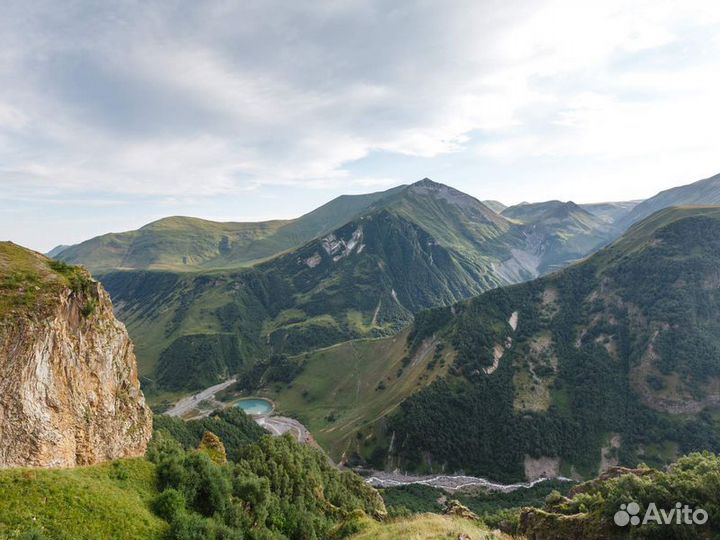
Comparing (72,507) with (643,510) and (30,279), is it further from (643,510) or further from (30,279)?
(643,510)

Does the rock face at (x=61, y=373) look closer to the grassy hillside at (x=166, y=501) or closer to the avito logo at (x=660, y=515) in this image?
the grassy hillside at (x=166, y=501)

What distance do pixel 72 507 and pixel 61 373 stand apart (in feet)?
61.4

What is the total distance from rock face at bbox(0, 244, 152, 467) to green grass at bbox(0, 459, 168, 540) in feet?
17.7

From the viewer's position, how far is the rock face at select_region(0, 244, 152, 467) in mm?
39656

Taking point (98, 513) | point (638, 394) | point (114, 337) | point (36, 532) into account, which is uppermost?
point (114, 337)

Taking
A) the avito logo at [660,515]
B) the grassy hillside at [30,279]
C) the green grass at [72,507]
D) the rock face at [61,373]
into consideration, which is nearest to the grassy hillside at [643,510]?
the avito logo at [660,515]

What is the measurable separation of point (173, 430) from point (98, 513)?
129 m

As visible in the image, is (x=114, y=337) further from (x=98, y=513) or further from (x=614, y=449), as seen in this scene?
(x=614, y=449)

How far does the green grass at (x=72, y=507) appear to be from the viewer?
3000 centimetres

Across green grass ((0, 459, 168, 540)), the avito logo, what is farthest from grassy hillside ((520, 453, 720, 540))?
green grass ((0, 459, 168, 540))

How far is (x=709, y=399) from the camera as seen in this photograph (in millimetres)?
173750

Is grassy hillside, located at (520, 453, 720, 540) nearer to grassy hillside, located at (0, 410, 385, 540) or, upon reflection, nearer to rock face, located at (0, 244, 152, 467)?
grassy hillside, located at (0, 410, 385, 540)

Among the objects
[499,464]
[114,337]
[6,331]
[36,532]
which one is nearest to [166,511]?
[36,532]

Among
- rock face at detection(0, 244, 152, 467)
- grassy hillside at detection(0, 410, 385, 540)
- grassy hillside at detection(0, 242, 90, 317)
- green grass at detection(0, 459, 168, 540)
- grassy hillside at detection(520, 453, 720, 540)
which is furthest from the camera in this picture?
grassy hillside at detection(0, 242, 90, 317)
